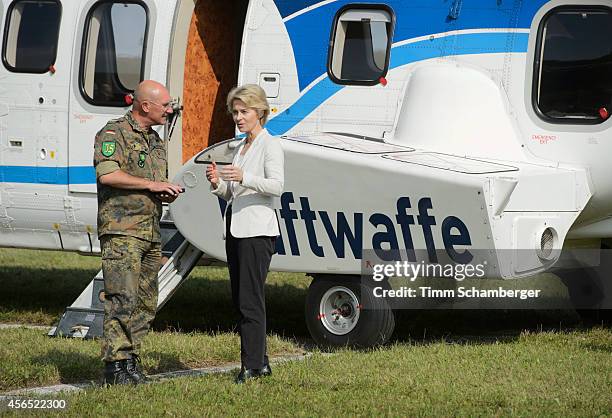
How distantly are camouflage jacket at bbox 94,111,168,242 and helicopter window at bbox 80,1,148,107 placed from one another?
3.06 m

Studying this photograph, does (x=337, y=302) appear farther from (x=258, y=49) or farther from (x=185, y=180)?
(x=258, y=49)

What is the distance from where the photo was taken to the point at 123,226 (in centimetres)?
712

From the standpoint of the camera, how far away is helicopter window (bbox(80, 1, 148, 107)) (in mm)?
10258

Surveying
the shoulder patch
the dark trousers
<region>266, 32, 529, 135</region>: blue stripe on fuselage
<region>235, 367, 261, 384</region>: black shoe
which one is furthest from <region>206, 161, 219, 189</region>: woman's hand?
<region>266, 32, 529, 135</region>: blue stripe on fuselage

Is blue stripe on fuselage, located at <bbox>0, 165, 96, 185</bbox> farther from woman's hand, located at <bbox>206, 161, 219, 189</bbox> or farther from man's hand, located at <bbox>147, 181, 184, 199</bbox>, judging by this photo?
woman's hand, located at <bbox>206, 161, 219, 189</bbox>

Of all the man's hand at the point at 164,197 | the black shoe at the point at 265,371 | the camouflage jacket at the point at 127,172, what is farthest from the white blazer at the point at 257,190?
the black shoe at the point at 265,371

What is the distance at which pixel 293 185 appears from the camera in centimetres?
878

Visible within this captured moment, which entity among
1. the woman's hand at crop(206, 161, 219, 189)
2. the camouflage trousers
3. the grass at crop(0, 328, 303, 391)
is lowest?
the grass at crop(0, 328, 303, 391)

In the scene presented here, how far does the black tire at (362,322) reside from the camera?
8.96 meters

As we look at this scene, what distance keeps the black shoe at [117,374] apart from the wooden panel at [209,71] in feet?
11.0

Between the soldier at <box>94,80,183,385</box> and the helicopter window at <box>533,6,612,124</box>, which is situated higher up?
the helicopter window at <box>533,6,612,124</box>

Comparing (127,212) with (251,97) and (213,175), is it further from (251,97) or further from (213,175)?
(251,97)

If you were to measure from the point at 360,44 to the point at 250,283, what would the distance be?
319cm

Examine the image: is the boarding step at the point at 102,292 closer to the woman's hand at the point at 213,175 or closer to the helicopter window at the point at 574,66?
the woman's hand at the point at 213,175
